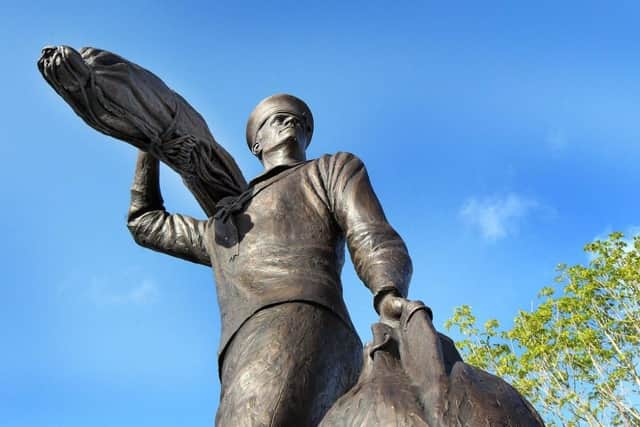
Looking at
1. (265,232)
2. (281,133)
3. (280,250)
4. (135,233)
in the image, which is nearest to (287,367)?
(280,250)

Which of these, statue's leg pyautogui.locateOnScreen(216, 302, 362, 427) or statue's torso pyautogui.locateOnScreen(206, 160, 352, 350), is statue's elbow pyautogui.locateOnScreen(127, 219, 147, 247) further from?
statue's leg pyautogui.locateOnScreen(216, 302, 362, 427)

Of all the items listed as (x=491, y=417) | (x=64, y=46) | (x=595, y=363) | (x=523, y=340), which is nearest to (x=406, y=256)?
(x=491, y=417)

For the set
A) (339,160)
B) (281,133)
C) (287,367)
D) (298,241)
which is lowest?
(287,367)

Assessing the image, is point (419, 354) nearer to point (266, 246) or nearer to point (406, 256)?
point (406, 256)

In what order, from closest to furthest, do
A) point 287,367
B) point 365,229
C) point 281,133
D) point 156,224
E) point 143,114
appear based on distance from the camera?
1. point 287,367
2. point 365,229
3. point 143,114
4. point 281,133
5. point 156,224

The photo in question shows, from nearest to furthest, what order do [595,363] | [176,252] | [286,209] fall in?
1. [286,209]
2. [176,252]
3. [595,363]

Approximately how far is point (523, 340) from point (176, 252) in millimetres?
11629

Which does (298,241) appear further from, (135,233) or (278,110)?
(135,233)

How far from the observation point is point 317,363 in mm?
2826

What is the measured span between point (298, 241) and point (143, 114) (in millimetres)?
947

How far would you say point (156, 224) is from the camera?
3.91 metres

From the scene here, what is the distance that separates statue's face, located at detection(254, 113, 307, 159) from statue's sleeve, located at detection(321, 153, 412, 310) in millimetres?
380

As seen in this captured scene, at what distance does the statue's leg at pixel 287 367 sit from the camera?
8.79 feet

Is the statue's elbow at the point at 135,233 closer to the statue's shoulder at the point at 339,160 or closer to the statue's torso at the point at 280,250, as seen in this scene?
the statue's torso at the point at 280,250
